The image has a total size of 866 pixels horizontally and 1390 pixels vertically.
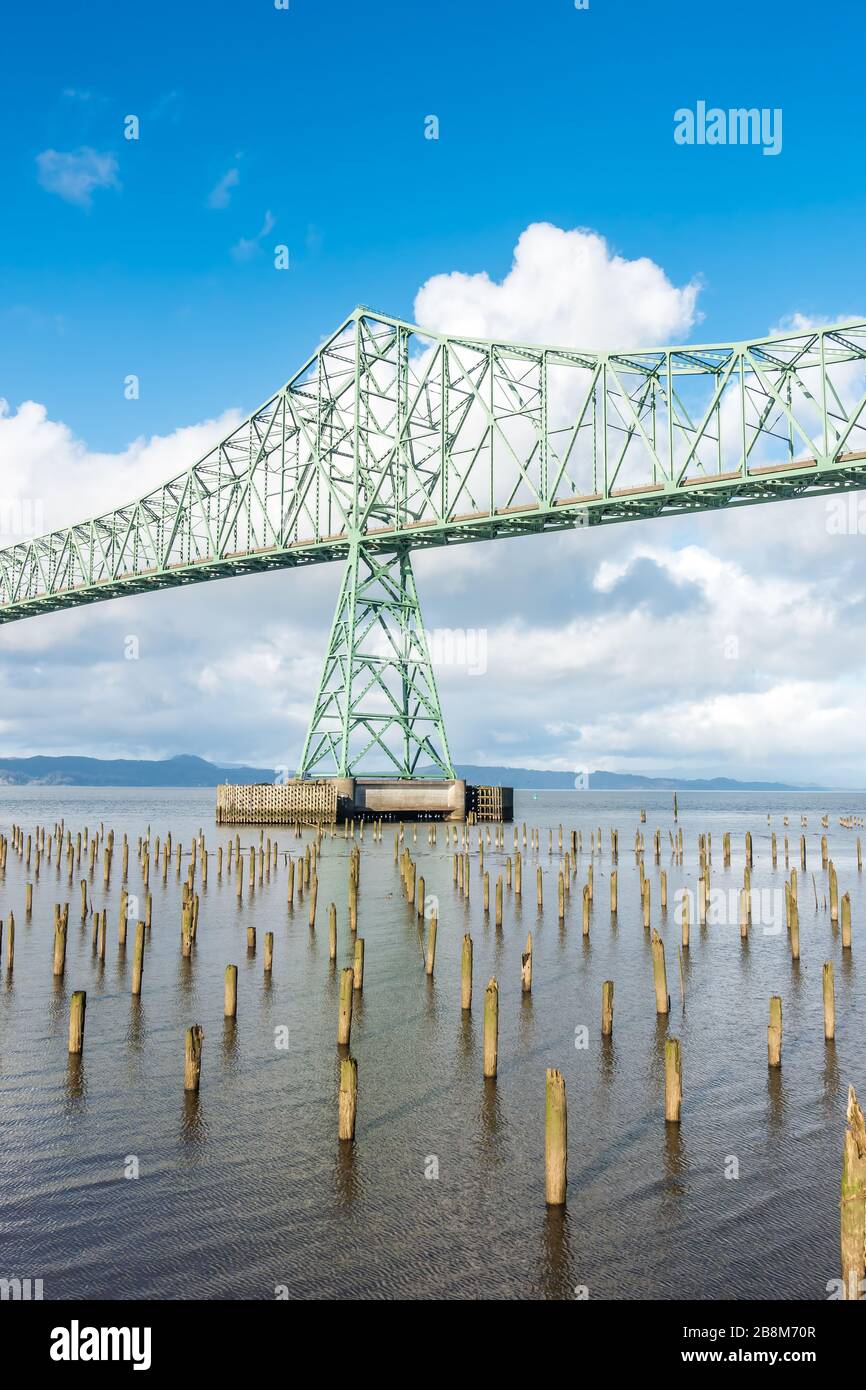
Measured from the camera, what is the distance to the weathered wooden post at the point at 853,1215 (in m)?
8.34

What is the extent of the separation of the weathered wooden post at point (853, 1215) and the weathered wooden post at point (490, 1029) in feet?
19.1

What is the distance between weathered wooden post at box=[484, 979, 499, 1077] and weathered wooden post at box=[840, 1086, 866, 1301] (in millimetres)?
5835

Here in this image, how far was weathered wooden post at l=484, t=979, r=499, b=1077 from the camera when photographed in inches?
541

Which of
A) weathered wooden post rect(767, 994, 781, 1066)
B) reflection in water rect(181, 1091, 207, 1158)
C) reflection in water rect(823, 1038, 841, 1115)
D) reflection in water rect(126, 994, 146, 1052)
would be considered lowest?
reflection in water rect(823, 1038, 841, 1115)

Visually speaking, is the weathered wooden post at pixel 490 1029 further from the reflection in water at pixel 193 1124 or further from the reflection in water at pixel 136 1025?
the reflection in water at pixel 136 1025

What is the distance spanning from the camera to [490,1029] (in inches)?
551

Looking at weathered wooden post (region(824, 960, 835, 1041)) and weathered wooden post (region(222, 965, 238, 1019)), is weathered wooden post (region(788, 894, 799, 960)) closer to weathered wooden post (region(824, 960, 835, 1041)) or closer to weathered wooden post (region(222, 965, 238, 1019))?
weathered wooden post (region(824, 960, 835, 1041))

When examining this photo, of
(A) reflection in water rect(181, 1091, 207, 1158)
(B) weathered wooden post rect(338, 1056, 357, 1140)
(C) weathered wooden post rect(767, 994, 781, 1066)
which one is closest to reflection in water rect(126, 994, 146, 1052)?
(A) reflection in water rect(181, 1091, 207, 1158)

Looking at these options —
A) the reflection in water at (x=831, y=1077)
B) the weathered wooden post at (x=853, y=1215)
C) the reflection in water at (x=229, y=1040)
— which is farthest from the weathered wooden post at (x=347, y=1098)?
the reflection in water at (x=831, y=1077)

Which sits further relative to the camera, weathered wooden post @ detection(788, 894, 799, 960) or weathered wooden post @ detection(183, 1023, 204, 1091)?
weathered wooden post @ detection(788, 894, 799, 960)

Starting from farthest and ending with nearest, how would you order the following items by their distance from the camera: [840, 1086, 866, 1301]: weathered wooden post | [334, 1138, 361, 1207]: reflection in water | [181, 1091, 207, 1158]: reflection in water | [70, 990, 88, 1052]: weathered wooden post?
[70, 990, 88, 1052]: weathered wooden post, [181, 1091, 207, 1158]: reflection in water, [334, 1138, 361, 1207]: reflection in water, [840, 1086, 866, 1301]: weathered wooden post

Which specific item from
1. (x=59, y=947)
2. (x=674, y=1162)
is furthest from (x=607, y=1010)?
(x=59, y=947)
